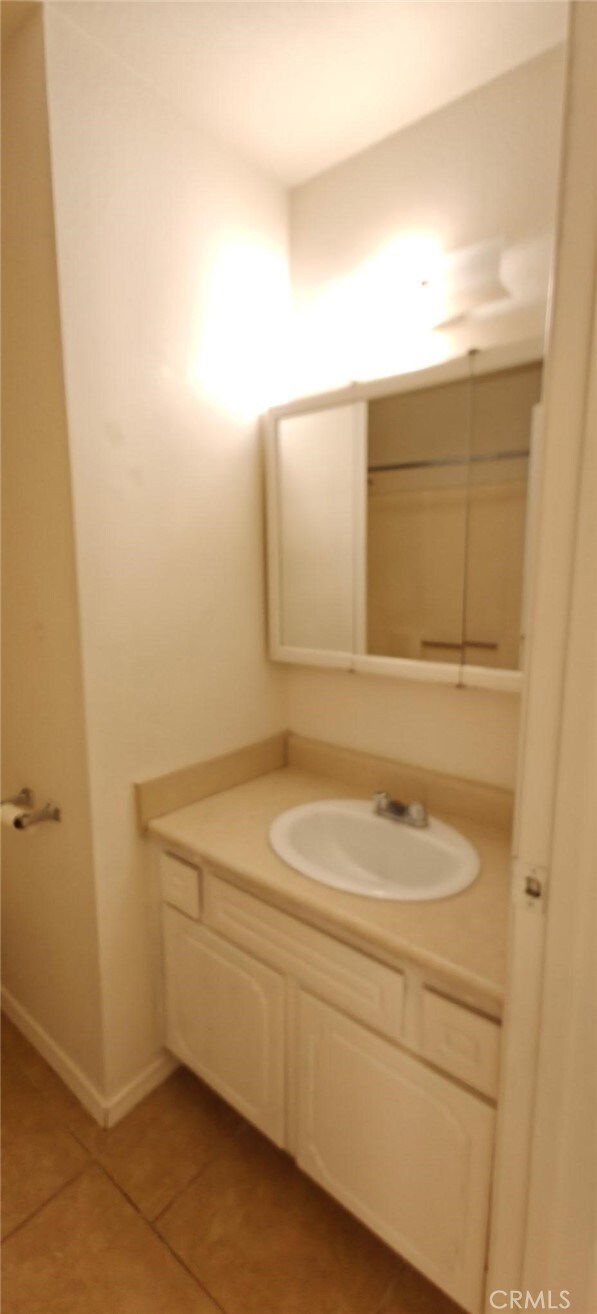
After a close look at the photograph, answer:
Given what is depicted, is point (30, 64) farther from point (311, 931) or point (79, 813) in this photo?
point (311, 931)

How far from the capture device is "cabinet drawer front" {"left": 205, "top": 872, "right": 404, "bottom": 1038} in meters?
0.97

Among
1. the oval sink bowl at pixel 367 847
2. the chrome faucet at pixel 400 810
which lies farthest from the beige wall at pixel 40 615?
the chrome faucet at pixel 400 810

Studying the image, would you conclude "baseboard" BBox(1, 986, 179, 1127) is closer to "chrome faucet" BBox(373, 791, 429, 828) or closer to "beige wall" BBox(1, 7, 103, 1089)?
"beige wall" BBox(1, 7, 103, 1089)

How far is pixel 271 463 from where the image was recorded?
1550 millimetres

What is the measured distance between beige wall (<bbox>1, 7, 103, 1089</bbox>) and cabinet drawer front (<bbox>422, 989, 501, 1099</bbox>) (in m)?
0.81

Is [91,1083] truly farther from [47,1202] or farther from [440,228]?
[440,228]

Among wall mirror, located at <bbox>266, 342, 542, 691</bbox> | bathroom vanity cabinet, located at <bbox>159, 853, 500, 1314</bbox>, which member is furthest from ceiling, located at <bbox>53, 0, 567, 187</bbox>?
bathroom vanity cabinet, located at <bbox>159, 853, 500, 1314</bbox>

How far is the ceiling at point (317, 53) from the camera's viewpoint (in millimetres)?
1046

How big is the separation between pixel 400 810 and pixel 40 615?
1.00m

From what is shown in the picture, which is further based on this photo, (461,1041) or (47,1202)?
(47,1202)

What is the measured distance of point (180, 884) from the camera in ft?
4.39

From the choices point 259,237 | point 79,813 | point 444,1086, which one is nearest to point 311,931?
point 444,1086

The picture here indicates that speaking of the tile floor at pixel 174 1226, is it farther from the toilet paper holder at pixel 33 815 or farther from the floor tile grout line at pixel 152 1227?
the toilet paper holder at pixel 33 815

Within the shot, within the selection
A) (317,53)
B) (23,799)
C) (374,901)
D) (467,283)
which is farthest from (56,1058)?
(317,53)
